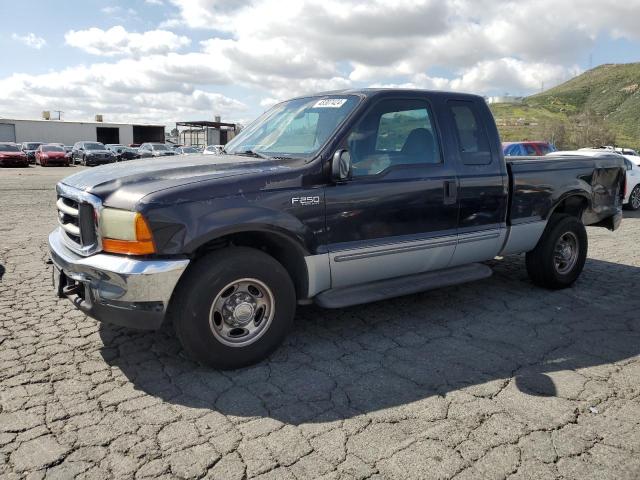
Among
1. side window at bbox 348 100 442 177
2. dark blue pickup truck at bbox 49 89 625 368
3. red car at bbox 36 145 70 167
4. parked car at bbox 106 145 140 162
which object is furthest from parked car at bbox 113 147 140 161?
side window at bbox 348 100 442 177

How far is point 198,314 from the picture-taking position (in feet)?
11.0

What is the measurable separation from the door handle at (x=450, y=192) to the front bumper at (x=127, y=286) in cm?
232

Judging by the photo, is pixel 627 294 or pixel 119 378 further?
pixel 627 294

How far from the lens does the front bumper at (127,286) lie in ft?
10.4

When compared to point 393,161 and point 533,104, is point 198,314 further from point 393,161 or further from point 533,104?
point 533,104

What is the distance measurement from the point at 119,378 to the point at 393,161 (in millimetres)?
2601

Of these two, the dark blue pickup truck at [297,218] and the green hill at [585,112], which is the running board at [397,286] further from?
the green hill at [585,112]

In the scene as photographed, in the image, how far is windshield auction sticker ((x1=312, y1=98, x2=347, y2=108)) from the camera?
4270 millimetres

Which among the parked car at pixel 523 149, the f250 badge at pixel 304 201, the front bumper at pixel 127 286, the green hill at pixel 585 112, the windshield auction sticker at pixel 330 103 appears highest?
the green hill at pixel 585 112

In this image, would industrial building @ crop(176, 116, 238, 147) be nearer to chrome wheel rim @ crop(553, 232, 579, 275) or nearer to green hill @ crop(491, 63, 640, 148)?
green hill @ crop(491, 63, 640, 148)

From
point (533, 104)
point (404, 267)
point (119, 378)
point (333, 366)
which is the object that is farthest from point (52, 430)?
point (533, 104)

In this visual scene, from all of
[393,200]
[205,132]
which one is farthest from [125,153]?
[393,200]

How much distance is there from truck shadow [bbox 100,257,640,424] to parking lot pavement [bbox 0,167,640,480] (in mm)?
16

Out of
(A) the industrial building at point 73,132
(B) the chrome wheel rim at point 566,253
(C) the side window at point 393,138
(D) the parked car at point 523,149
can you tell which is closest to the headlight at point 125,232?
(C) the side window at point 393,138
